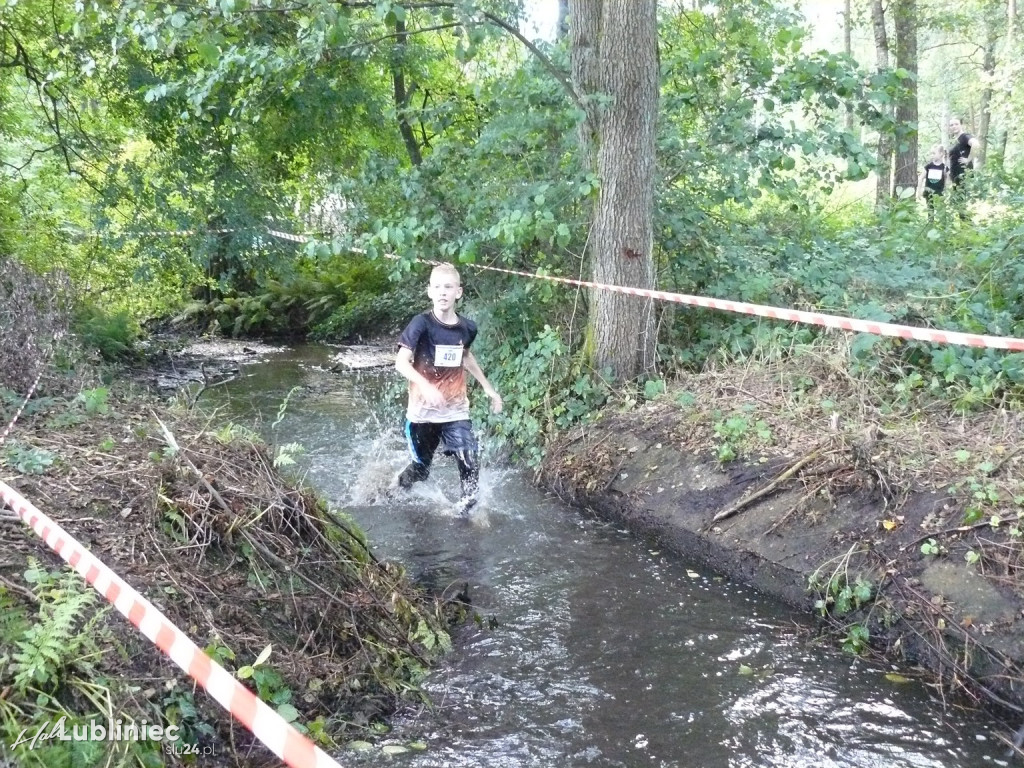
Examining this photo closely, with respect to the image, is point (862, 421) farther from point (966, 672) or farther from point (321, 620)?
point (321, 620)

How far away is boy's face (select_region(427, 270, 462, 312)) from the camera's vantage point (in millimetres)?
6539

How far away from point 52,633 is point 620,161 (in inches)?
241

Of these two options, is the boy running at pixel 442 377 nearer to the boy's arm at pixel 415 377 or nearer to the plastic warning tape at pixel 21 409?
the boy's arm at pixel 415 377

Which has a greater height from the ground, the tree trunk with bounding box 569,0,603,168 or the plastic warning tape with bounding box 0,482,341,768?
the tree trunk with bounding box 569,0,603,168

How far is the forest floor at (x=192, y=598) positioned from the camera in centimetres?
304

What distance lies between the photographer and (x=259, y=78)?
859cm

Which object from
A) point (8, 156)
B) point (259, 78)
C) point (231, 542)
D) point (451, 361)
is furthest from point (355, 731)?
point (8, 156)

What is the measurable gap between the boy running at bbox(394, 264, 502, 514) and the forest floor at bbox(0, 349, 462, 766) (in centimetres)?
159

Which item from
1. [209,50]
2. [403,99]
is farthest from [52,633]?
[403,99]

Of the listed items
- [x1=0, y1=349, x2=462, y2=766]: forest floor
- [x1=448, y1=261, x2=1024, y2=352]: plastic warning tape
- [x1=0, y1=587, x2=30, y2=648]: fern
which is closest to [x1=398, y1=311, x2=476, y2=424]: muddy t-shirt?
[x1=0, y1=349, x2=462, y2=766]: forest floor

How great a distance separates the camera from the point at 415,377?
21.1ft

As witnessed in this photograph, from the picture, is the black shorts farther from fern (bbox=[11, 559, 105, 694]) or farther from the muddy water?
fern (bbox=[11, 559, 105, 694])

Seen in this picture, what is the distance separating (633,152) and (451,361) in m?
2.67

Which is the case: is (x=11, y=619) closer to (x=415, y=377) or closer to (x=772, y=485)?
(x=415, y=377)
